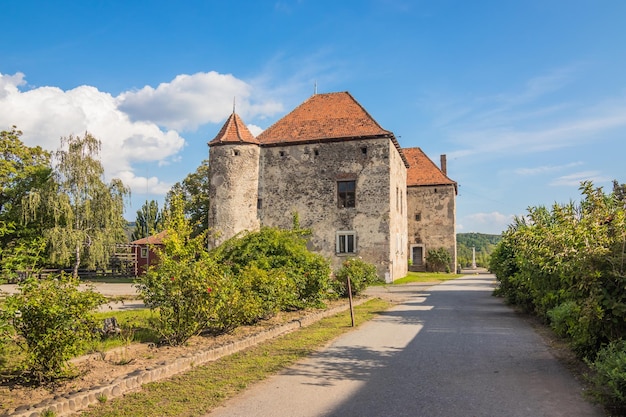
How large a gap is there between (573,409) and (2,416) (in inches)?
232

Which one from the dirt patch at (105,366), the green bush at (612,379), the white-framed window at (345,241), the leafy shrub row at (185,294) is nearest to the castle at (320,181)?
the white-framed window at (345,241)

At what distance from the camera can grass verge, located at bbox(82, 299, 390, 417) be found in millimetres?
5531

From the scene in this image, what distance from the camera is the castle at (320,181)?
101 ft

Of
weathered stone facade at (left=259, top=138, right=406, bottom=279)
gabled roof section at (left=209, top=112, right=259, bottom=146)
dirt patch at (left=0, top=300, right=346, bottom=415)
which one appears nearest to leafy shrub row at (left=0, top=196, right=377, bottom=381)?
dirt patch at (left=0, top=300, right=346, bottom=415)

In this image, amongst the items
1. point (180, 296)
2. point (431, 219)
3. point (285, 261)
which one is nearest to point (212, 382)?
point (180, 296)

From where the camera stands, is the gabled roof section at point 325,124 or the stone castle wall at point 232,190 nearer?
the stone castle wall at point 232,190

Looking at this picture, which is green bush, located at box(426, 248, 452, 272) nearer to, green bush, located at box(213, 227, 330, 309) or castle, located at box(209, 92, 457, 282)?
castle, located at box(209, 92, 457, 282)

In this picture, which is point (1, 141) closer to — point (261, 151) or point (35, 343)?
point (261, 151)

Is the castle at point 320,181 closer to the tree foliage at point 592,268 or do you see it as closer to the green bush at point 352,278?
the green bush at point 352,278

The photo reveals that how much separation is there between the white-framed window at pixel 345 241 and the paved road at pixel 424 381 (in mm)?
19793

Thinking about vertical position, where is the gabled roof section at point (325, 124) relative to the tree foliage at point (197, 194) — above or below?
above

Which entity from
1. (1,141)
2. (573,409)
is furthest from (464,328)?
(1,141)

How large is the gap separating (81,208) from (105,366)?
107 feet

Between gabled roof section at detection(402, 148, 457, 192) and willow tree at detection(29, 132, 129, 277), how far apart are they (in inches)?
1011
